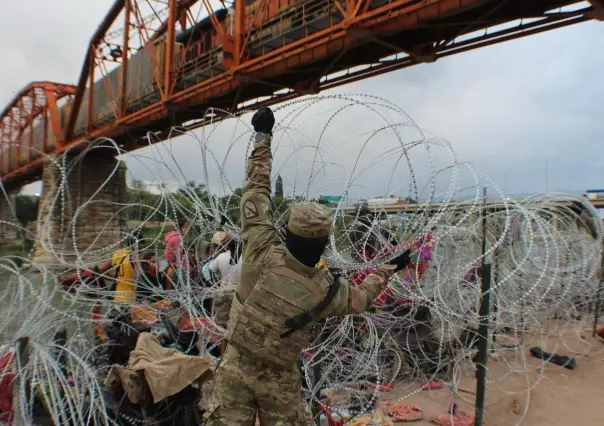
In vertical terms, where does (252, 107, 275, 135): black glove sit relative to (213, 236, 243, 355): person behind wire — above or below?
above

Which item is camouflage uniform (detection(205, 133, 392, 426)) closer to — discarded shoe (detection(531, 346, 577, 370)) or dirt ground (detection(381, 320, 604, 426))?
dirt ground (detection(381, 320, 604, 426))

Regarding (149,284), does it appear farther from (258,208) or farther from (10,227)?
(10,227)

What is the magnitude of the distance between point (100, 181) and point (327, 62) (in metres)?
14.1

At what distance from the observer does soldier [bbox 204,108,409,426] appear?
2.29 metres

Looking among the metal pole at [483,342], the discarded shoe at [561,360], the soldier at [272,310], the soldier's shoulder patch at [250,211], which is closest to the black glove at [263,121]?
the soldier at [272,310]

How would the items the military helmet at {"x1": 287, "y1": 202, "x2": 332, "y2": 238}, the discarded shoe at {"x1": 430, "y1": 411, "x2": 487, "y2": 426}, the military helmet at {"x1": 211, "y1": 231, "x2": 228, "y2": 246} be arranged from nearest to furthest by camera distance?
the military helmet at {"x1": 287, "y1": 202, "x2": 332, "y2": 238} → the discarded shoe at {"x1": 430, "y1": 411, "x2": 487, "y2": 426} → the military helmet at {"x1": 211, "y1": 231, "x2": 228, "y2": 246}

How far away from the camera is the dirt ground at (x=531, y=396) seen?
4.33m

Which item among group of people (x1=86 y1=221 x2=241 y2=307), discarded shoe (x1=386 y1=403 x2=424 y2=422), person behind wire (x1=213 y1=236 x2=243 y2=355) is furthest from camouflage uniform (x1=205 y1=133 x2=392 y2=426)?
discarded shoe (x1=386 y1=403 x2=424 y2=422)

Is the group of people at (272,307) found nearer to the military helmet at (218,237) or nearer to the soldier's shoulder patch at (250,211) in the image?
the soldier's shoulder patch at (250,211)

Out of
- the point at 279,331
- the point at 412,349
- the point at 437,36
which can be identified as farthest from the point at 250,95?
the point at 279,331

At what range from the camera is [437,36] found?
6.91 metres

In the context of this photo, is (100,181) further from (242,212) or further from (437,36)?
(242,212)

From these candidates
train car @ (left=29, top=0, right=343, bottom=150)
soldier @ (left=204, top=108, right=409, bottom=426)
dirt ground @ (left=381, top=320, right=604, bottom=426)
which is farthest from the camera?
train car @ (left=29, top=0, right=343, bottom=150)

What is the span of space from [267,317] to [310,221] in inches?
23.0
